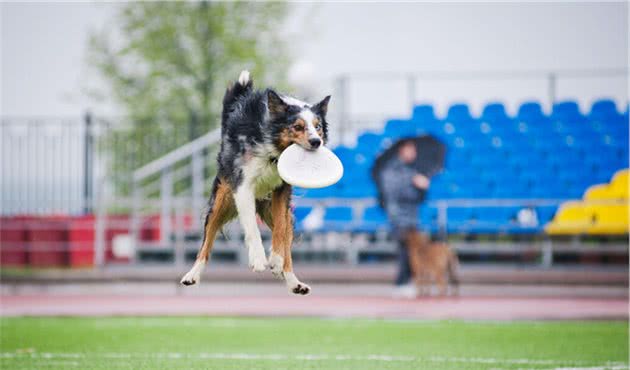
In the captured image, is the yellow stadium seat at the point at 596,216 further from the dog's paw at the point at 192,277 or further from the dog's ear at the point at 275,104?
the dog's paw at the point at 192,277

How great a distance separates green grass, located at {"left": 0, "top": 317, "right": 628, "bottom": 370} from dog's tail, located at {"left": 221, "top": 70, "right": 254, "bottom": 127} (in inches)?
94.1

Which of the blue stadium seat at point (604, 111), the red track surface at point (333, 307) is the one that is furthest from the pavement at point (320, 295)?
the blue stadium seat at point (604, 111)

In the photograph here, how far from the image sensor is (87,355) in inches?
395

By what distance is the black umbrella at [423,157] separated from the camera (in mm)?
17516

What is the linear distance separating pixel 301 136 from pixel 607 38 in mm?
16933

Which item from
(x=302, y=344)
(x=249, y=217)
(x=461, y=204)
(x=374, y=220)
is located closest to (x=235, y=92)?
(x=249, y=217)

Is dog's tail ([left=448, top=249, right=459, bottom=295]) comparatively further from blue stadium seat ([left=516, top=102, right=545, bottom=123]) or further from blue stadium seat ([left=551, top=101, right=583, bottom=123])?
blue stadium seat ([left=551, top=101, right=583, bottom=123])

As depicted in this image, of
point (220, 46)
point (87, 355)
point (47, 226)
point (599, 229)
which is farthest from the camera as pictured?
point (220, 46)

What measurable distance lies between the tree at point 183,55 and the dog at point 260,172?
61.4 ft

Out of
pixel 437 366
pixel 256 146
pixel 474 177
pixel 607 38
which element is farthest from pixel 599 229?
pixel 256 146

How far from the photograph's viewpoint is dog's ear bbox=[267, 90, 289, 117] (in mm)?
7109

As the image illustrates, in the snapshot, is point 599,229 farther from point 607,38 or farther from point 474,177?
point 607,38

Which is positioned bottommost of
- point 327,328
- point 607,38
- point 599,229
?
point 327,328

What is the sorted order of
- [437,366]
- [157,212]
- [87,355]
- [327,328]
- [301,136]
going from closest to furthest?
[301,136]
[437,366]
[87,355]
[327,328]
[157,212]
